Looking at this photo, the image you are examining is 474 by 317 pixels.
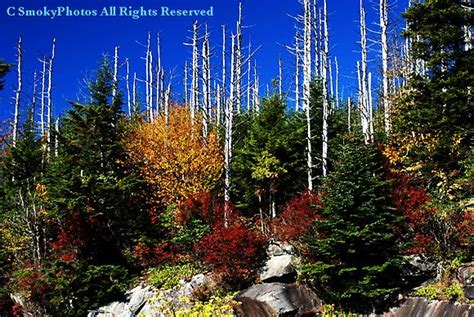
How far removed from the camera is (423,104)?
15.1 metres

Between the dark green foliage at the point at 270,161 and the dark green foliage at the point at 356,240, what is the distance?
4.59m

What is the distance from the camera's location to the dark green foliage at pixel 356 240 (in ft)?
38.1

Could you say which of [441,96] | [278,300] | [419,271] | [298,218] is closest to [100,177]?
[298,218]

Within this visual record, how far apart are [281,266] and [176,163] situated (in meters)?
6.33

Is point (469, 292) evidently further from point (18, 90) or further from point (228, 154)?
point (18, 90)

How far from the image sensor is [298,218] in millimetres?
13609

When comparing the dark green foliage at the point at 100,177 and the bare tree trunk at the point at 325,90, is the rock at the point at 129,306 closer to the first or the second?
the dark green foliage at the point at 100,177

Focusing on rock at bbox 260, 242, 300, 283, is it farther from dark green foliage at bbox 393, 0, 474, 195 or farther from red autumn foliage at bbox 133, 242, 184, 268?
dark green foliage at bbox 393, 0, 474, 195

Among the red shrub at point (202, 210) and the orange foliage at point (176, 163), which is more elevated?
the orange foliage at point (176, 163)

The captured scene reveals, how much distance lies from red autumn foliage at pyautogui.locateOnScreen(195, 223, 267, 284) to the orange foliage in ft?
10.9

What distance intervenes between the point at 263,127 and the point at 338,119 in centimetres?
423

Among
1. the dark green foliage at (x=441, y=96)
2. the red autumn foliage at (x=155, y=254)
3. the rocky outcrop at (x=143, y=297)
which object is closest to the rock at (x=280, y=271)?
the rocky outcrop at (x=143, y=297)

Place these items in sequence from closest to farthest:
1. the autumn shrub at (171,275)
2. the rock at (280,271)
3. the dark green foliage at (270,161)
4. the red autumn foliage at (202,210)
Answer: the rock at (280,271) → the autumn shrub at (171,275) → the red autumn foliage at (202,210) → the dark green foliage at (270,161)

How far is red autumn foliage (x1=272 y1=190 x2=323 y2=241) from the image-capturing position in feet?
43.8
